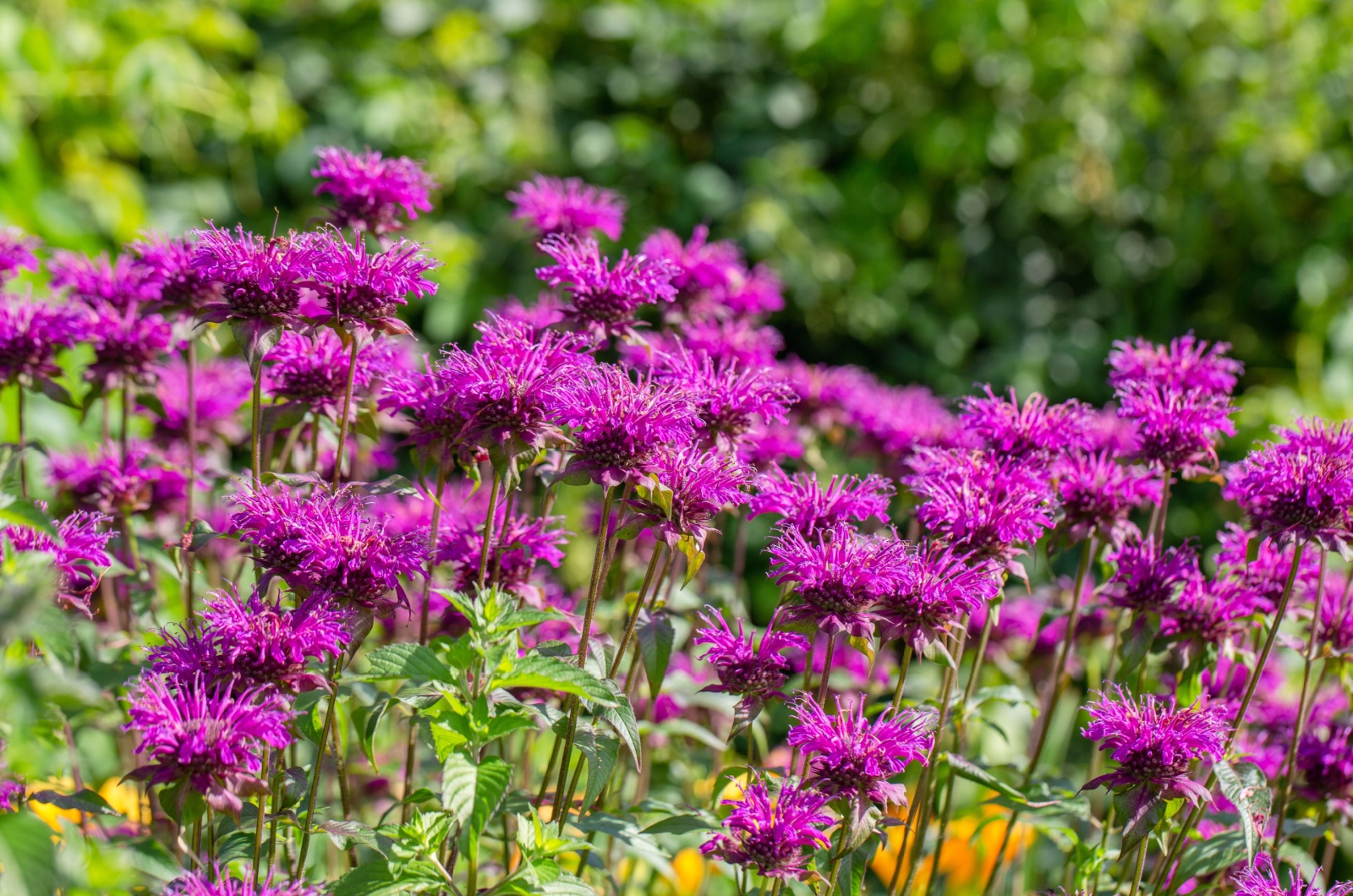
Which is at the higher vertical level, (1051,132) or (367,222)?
(1051,132)

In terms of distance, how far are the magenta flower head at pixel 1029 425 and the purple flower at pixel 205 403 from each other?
129cm

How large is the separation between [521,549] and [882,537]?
53 centimetres

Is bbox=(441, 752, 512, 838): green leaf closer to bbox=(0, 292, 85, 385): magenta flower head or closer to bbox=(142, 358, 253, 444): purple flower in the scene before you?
bbox=(0, 292, 85, 385): magenta flower head

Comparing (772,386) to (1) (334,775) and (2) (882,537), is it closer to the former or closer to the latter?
(2) (882,537)

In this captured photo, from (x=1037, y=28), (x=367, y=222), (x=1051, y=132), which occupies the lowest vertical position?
(x=367, y=222)

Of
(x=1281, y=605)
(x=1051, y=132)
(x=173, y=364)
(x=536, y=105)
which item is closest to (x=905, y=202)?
(x=1051, y=132)

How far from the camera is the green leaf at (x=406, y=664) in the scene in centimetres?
128

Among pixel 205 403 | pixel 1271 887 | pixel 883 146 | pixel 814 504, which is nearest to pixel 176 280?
pixel 205 403

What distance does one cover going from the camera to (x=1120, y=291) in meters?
4.97

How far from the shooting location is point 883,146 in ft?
15.6

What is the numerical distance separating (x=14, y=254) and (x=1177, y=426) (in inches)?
70.6

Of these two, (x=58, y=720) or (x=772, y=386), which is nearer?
(x=58, y=720)

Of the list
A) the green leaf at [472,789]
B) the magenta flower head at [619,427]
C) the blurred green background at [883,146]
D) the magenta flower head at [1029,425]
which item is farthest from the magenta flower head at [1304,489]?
the blurred green background at [883,146]

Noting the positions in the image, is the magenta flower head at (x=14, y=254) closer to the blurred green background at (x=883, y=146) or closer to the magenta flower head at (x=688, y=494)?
the magenta flower head at (x=688, y=494)
